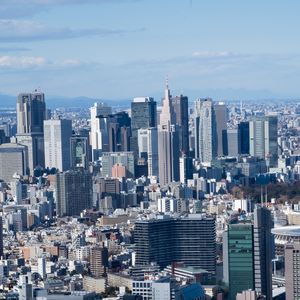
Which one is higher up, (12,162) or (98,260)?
(12,162)

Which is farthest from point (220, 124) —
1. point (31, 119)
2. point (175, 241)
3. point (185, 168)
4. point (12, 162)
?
point (175, 241)

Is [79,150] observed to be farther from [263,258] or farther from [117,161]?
[263,258]

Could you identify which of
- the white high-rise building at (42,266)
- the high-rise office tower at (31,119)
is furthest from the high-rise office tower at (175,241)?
the high-rise office tower at (31,119)

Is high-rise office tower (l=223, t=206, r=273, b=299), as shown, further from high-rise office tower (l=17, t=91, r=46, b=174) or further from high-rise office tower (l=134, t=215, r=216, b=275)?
high-rise office tower (l=17, t=91, r=46, b=174)

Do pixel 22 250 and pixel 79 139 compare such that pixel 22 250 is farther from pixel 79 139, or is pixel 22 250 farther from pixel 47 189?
pixel 79 139

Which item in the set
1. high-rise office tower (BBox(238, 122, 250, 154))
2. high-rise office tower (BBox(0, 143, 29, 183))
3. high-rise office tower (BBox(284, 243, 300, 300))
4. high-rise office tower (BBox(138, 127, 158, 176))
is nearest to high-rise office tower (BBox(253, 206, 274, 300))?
high-rise office tower (BBox(284, 243, 300, 300))

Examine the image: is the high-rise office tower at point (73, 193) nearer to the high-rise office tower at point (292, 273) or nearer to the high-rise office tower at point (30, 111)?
the high-rise office tower at point (30, 111)
